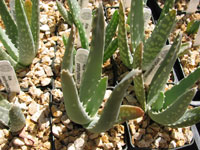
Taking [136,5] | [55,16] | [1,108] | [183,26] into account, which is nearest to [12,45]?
[1,108]

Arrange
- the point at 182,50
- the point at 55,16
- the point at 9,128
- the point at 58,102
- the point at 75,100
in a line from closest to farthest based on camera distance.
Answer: the point at 75,100, the point at 9,128, the point at 58,102, the point at 182,50, the point at 55,16

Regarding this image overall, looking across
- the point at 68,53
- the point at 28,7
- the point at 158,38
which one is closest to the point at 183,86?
the point at 158,38

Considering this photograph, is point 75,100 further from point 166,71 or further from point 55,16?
point 55,16

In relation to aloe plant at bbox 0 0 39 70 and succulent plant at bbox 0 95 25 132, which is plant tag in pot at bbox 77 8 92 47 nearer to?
aloe plant at bbox 0 0 39 70

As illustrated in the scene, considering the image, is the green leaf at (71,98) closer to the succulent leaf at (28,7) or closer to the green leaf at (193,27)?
the succulent leaf at (28,7)

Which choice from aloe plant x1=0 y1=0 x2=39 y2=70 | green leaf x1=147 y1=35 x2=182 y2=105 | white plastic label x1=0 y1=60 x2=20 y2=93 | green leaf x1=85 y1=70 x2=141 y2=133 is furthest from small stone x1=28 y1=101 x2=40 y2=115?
green leaf x1=147 y1=35 x2=182 y2=105

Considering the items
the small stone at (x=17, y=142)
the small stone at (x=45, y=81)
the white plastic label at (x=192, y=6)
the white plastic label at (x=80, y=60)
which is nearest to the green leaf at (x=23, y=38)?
the small stone at (x=45, y=81)
